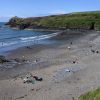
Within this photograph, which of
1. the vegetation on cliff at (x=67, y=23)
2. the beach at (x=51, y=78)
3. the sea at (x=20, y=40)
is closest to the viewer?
the beach at (x=51, y=78)

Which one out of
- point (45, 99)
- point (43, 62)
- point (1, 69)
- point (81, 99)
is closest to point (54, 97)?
point (45, 99)

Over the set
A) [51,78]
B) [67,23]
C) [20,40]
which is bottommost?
[20,40]

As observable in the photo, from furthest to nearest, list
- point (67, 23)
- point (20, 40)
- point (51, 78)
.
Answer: point (67, 23), point (20, 40), point (51, 78)

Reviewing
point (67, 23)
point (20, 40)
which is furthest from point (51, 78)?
point (67, 23)

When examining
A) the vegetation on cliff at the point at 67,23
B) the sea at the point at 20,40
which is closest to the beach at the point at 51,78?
the sea at the point at 20,40

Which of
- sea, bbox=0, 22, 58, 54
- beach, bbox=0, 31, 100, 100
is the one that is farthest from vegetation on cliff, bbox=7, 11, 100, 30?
beach, bbox=0, 31, 100, 100

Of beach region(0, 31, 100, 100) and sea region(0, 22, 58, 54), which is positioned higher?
beach region(0, 31, 100, 100)

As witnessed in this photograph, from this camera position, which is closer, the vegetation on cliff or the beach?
the beach

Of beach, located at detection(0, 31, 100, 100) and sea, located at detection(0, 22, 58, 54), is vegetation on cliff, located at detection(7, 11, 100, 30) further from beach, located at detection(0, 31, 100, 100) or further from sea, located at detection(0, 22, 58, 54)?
beach, located at detection(0, 31, 100, 100)

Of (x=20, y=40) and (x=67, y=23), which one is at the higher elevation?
(x=67, y=23)

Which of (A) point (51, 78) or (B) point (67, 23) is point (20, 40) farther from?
(B) point (67, 23)

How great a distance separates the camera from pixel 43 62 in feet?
115

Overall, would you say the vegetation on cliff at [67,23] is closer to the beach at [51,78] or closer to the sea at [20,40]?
the sea at [20,40]

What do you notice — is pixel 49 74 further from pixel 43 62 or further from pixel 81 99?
pixel 81 99
